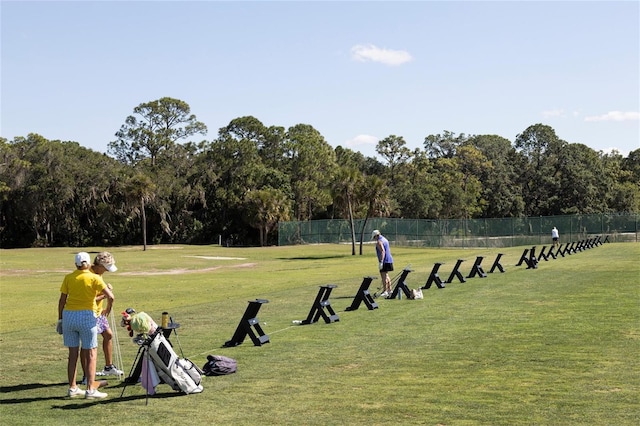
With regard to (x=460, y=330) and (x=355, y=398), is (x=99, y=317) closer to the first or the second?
(x=355, y=398)

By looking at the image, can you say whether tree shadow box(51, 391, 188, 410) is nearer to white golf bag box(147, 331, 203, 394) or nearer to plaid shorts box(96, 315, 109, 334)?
white golf bag box(147, 331, 203, 394)

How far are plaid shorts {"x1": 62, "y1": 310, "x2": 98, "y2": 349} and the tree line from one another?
178 ft

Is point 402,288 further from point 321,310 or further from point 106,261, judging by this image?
point 106,261

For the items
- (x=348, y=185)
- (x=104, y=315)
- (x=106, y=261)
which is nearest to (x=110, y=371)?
(x=104, y=315)

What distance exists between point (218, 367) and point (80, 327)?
2.20 meters

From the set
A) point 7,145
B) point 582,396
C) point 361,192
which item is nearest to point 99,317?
point 582,396

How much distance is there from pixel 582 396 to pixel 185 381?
5.00m

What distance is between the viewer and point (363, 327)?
15398 mm

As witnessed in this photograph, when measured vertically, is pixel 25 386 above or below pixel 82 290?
below

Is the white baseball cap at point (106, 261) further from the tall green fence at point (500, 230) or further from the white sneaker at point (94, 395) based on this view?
the tall green fence at point (500, 230)

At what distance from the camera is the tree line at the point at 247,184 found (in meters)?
83.5

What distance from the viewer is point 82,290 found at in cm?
916

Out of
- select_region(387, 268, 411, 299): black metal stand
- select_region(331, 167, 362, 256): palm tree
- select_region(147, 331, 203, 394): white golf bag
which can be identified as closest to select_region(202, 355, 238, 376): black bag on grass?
select_region(147, 331, 203, 394): white golf bag

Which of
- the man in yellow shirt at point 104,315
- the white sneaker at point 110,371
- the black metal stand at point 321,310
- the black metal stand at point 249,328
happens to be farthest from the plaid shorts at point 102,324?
the black metal stand at point 321,310
